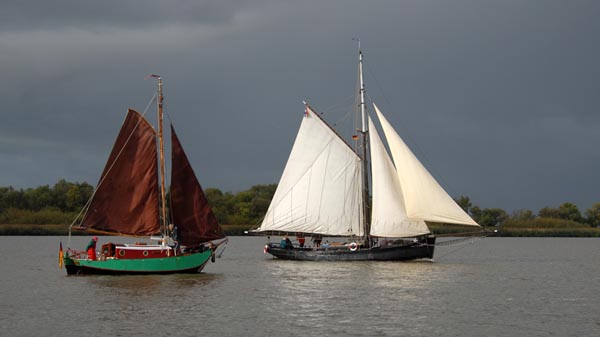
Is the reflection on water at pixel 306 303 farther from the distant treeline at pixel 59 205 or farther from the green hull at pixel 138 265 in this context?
the distant treeline at pixel 59 205

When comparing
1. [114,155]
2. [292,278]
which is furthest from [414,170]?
[114,155]

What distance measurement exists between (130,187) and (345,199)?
21.8 meters

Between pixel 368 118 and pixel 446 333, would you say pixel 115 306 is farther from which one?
pixel 368 118

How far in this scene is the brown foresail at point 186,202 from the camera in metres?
47.8

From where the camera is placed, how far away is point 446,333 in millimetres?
30469

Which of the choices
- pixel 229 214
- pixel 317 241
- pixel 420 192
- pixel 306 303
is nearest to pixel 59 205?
pixel 229 214

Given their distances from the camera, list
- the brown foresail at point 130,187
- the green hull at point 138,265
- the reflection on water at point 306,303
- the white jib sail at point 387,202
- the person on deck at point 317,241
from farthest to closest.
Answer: the person on deck at point 317,241 → the white jib sail at point 387,202 → the brown foresail at point 130,187 → the green hull at point 138,265 → the reflection on water at point 306,303

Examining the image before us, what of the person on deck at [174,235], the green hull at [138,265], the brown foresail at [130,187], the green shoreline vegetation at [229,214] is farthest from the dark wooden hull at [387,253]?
the green shoreline vegetation at [229,214]

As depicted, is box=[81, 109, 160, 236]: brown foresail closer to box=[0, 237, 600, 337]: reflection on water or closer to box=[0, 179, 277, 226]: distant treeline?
box=[0, 237, 600, 337]: reflection on water

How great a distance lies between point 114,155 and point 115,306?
42.3ft

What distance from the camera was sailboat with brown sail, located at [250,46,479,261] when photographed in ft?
205

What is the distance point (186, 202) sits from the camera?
47.9 metres

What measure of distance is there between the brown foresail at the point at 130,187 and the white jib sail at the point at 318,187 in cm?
1827

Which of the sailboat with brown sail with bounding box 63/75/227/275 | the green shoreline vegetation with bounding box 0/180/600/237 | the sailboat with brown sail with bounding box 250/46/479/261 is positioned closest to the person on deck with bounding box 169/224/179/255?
the sailboat with brown sail with bounding box 63/75/227/275
